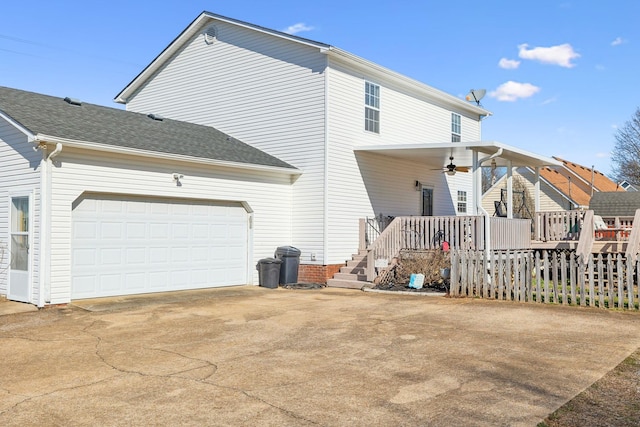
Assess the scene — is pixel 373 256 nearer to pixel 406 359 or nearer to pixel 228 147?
pixel 228 147

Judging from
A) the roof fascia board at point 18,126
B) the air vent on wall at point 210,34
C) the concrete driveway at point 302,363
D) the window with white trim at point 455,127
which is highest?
the air vent on wall at point 210,34

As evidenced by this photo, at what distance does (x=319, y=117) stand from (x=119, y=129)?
17.9ft

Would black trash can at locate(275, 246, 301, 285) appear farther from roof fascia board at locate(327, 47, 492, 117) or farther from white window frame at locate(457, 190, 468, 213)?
white window frame at locate(457, 190, 468, 213)

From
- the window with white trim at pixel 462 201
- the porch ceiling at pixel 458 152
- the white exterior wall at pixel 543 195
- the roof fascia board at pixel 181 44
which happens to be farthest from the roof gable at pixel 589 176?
the roof fascia board at pixel 181 44

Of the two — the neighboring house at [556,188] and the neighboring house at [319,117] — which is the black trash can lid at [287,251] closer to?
the neighboring house at [319,117]

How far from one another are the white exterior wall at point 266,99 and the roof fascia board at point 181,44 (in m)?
0.21

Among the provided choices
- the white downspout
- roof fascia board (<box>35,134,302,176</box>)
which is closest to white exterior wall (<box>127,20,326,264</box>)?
roof fascia board (<box>35,134,302,176</box>)

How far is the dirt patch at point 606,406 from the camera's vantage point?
4703 mm

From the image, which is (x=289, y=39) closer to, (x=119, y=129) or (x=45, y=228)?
(x=119, y=129)

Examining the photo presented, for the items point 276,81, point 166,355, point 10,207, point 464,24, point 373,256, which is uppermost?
point 464,24

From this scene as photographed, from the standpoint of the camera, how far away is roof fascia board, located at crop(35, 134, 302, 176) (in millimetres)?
11047

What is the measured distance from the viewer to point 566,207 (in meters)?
34.6

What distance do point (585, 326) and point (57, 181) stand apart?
33.6 ft

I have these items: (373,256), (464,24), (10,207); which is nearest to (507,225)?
(373,256)
